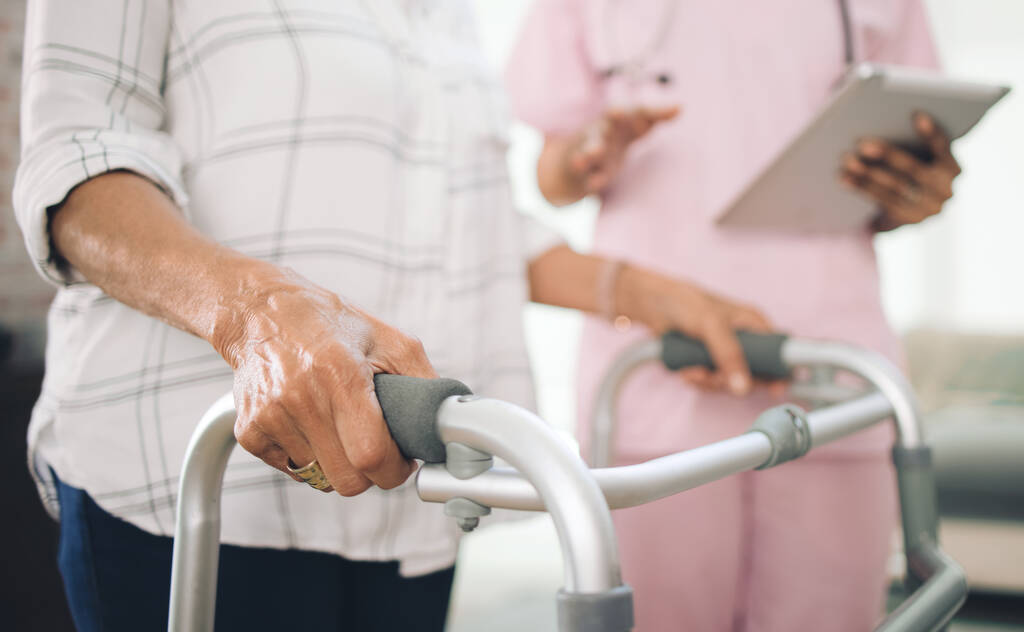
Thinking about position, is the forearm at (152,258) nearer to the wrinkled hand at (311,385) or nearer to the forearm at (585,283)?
the wrinkled hand at (311,385)

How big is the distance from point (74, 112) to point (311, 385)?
0.27 m

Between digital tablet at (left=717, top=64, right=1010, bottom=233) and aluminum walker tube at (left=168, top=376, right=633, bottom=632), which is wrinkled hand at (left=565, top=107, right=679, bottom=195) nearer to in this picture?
digital tablet at (left=717, top=64, right=1010, bottom=233)

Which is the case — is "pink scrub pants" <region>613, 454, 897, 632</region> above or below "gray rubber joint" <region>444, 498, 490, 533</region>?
below

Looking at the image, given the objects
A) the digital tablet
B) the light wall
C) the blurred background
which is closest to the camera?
the digital tablet

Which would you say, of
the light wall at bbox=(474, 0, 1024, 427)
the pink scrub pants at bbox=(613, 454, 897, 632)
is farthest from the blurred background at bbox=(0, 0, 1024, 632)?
the pink scrub pants at bbox=(613, 454, 897, 632)

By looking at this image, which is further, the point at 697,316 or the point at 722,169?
the point at 722,169

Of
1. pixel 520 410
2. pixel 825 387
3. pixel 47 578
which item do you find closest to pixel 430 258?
pixel 520 410

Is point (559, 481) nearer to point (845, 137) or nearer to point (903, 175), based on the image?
point (845, 137)

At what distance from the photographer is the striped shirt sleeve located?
0.42m

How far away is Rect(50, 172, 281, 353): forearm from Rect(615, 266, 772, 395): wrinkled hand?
20.0 inches

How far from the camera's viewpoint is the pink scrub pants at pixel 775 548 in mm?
809

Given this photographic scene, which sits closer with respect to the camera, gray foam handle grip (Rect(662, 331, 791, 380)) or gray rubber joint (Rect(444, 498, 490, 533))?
gray rubber joint (Rect(444, 498, 490, 533))

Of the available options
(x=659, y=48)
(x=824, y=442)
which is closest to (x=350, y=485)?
(x=824, y=442)

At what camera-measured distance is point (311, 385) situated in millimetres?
314
